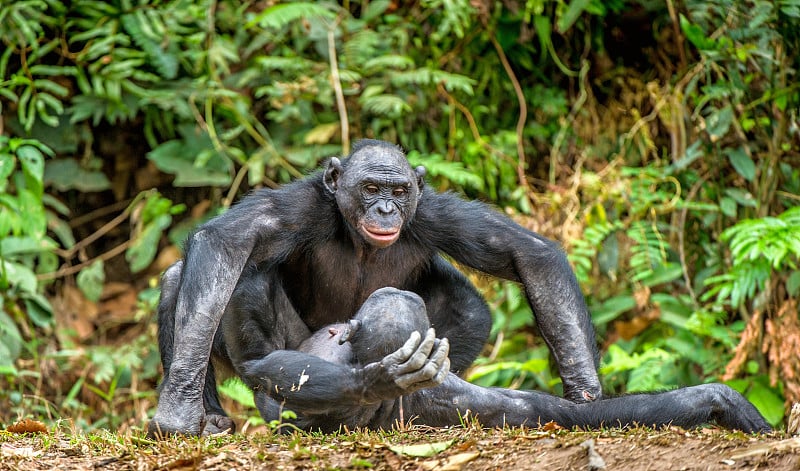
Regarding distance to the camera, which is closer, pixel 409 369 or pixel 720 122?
pixel 409 369

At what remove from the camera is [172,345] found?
21.4 ft

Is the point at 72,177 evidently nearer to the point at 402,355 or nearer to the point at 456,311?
the point at 456,311

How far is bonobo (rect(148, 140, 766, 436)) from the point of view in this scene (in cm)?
584

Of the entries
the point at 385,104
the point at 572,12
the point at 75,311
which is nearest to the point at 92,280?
the point at 75,311

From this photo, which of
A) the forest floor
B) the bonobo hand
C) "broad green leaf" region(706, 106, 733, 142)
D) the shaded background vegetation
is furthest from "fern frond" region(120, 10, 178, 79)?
the bonobo hand

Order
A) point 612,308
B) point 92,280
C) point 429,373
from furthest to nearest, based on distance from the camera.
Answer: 1. point 92,280
2. point 612,308
3. point 429,373

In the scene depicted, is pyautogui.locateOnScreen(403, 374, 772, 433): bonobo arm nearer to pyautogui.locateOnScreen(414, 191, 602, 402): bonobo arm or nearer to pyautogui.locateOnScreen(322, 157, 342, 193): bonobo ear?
pyautogui.locateOnScreen(414, 191, 602, 402): bonobo arm

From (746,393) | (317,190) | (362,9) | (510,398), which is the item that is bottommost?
(746,393)

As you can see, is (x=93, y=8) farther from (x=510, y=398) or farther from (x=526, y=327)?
(x=510, y=398)

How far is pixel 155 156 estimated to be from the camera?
11.0 metres

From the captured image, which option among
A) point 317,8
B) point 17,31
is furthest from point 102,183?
point 317,8

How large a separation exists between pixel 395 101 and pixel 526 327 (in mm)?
2867

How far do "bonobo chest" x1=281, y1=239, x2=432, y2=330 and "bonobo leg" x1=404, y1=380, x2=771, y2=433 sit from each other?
85 centimetres

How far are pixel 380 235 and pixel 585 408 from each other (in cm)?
167
